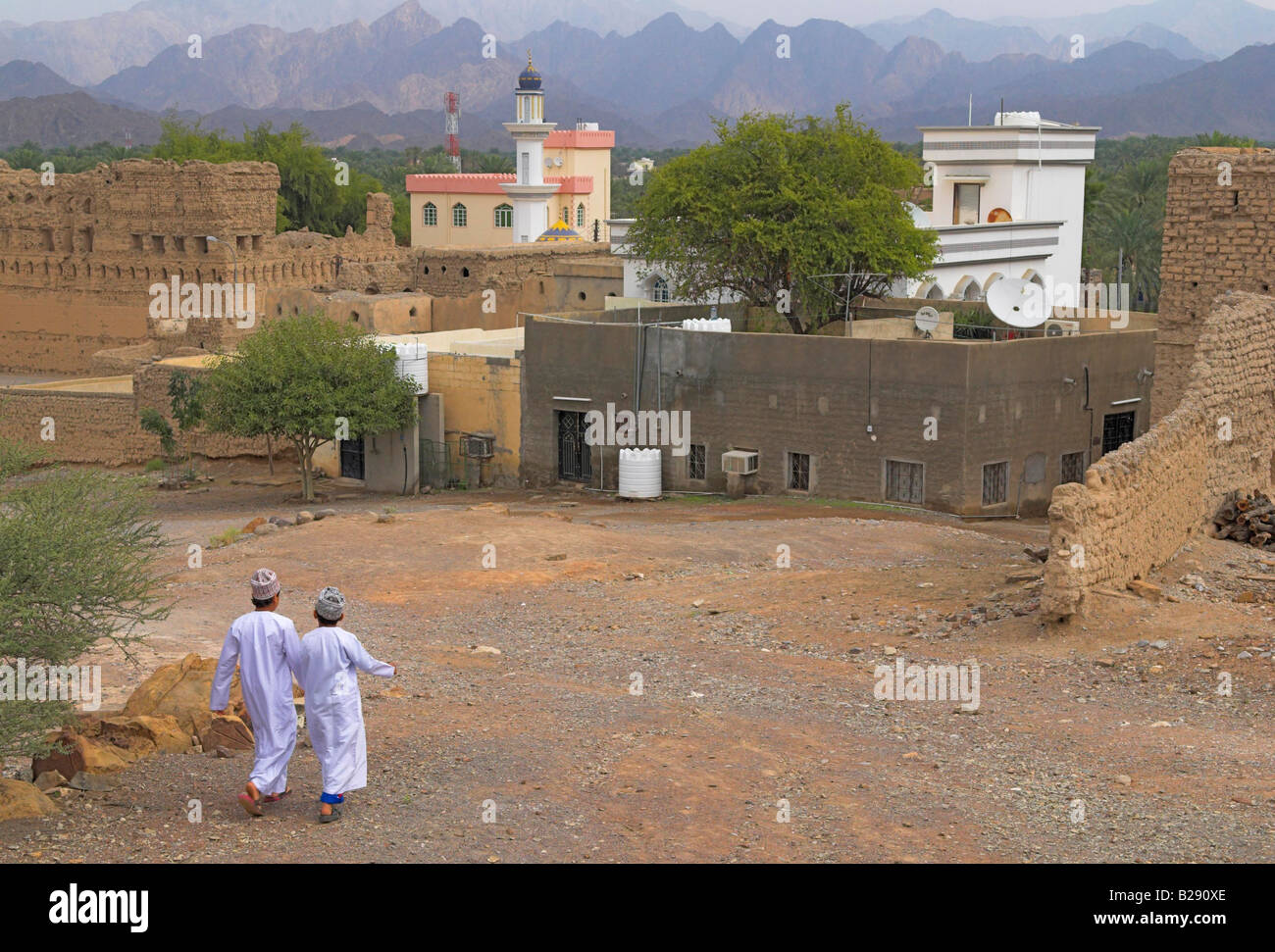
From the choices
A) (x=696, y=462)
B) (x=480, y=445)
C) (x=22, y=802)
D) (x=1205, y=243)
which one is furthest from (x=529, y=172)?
(x=22, y=802)

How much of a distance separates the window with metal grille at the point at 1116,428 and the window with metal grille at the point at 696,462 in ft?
21.6

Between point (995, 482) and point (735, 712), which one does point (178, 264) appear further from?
point (735, 712)

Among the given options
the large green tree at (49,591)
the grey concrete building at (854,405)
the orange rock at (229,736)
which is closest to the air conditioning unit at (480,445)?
the grey concrete building at (854,405)

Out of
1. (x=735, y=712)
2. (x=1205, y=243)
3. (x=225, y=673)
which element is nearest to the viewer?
(x=225, y=673)

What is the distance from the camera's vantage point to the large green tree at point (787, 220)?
30.7 m

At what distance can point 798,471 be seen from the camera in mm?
26000

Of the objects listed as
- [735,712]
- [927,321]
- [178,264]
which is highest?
[178,264]

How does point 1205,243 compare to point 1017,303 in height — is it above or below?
above

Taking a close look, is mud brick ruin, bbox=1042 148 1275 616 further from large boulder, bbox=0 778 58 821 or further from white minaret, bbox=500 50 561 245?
white minaret, bbox=500 50 561 245

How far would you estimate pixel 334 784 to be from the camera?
935 centimetres

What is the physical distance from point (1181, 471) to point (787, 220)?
52.1 feet

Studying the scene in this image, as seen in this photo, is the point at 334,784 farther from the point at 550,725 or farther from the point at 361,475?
the point at 361,475
